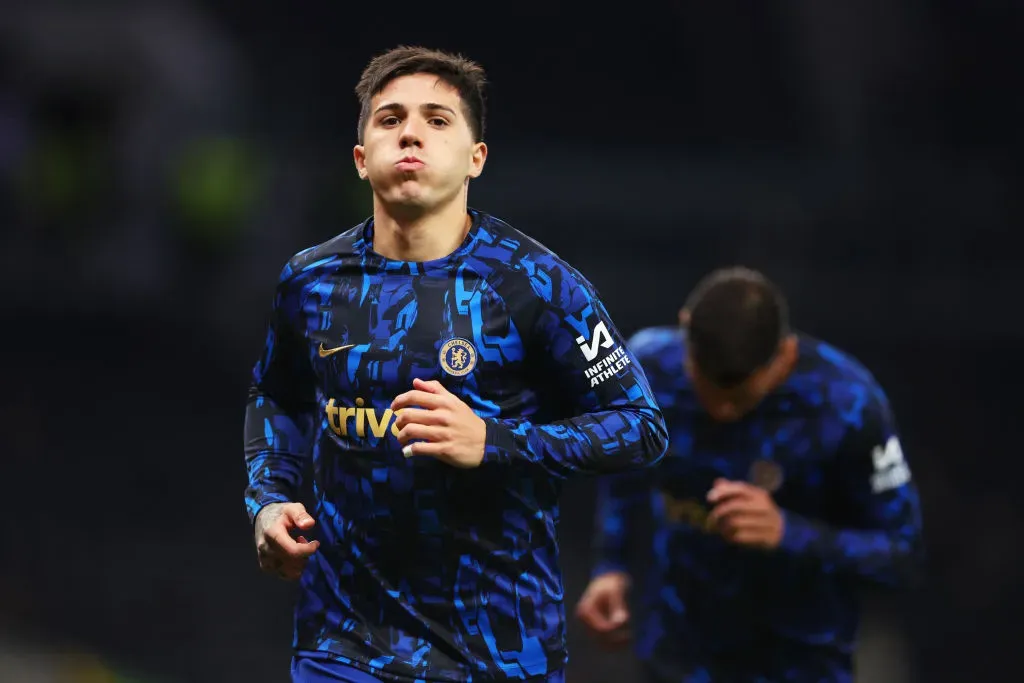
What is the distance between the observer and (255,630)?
7.64 meters

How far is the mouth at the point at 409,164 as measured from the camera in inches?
114

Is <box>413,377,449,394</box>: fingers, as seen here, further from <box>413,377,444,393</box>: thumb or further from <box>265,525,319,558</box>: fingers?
<box>265,525,319,558</box>: fingers

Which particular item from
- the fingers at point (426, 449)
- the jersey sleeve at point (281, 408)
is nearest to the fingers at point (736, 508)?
the jersey sleeve at point (281, 408)

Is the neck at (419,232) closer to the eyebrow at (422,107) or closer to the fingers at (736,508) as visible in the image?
the eyebrow at (422,107)

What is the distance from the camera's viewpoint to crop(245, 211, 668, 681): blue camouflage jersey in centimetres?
286

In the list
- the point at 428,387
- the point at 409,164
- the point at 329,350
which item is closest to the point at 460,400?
the point at 428,387

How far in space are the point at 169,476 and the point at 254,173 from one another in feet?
9.42

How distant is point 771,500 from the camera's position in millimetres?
3947

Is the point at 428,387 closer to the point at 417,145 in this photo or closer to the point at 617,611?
the point at 417,145

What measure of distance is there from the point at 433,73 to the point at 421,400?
2.60 feet

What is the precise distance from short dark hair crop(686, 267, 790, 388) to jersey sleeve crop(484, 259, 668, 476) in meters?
1.12

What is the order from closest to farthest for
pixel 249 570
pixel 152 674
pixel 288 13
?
1. pixel 152 674
2. pixel 249 570
3. pixel 288 13

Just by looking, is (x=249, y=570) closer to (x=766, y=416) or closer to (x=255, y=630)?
(x=255, y=630)

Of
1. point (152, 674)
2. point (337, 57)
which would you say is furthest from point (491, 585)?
point (337, 57)
